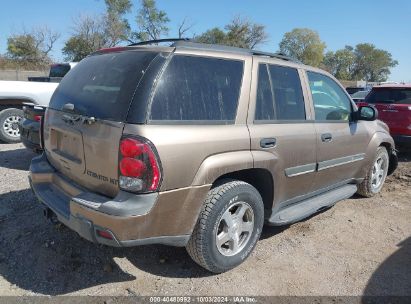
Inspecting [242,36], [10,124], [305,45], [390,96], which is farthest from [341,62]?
[10,124]

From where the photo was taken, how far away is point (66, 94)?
11.2 ft

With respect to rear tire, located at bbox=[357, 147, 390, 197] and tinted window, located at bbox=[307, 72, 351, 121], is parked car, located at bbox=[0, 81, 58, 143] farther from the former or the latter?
rear tire, located at bbox=[357, 147, 390, 197]

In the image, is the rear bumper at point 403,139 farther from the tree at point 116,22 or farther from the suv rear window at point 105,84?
the tree at point 116,22

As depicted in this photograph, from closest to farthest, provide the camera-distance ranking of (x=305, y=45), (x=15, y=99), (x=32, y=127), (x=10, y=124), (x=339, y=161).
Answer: (x=339, y=161) < (x=32, y=127) < (x=15, y=99) < (x=10, y=124) < (x=305, y=45)

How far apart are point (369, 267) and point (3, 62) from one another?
55.4 metres

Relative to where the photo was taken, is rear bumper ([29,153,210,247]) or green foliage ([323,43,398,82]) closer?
rear bumper ([29,153,210,247])

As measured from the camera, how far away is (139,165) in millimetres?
2570

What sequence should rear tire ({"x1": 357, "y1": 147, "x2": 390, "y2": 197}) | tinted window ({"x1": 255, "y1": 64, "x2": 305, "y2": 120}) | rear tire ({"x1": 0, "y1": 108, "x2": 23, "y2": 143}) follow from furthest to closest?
rear tire ({"x1": 0, "y1": 108, "x2": 23, "y2": 143}), rear tire ({"x1": 357, "y1": 147, "x2": 390, "y2": 197}), tinted window ({"x1": 255, "y1": 64, "x2": 305, "y2": 120})

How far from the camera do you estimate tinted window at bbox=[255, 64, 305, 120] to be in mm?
3434

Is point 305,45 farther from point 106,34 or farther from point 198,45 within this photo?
point 198,45

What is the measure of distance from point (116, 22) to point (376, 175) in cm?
4783

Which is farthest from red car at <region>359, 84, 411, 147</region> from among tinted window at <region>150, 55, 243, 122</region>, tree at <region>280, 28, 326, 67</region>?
tree at <region>280, 28, 326, 67</region>

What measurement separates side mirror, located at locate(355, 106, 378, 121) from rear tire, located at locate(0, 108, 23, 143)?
21.7ft

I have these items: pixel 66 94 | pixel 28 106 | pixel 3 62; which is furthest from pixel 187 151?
pixel 3 62
